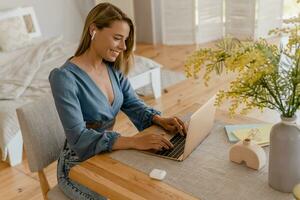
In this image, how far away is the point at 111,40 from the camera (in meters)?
1.48

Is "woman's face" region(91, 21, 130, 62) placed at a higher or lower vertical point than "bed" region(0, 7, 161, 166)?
higher

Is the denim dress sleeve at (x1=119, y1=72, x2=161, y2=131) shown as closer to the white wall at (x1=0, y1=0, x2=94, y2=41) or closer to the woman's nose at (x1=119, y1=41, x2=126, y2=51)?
the woman's nose at (x1=119, y1=41, x2=126, y2=51)

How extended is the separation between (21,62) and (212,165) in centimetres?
236

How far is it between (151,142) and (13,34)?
104 inches

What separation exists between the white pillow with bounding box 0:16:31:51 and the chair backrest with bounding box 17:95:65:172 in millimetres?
2136

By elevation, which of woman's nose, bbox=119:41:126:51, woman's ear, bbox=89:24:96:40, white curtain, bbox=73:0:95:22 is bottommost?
white curtain, bbox=73:0:95:22

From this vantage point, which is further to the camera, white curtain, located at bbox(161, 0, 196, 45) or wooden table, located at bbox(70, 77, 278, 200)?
white curtain, located at bbox(161, 0, 196, 45)

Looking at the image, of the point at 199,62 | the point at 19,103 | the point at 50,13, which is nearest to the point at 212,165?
the point at 199,62

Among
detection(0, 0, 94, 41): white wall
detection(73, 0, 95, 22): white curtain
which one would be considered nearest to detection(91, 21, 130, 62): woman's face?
detection(0, 0, 94, 41): white wall

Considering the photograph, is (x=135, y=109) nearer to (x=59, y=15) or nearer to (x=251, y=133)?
(x=251, y=133)

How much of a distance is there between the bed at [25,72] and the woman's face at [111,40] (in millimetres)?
1176

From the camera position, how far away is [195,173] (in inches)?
44.3

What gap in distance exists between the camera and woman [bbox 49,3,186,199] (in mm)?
1318

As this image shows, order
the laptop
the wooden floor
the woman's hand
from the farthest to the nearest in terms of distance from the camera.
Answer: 1. the wooden floor
2. the woman's hand
3. the laptop
